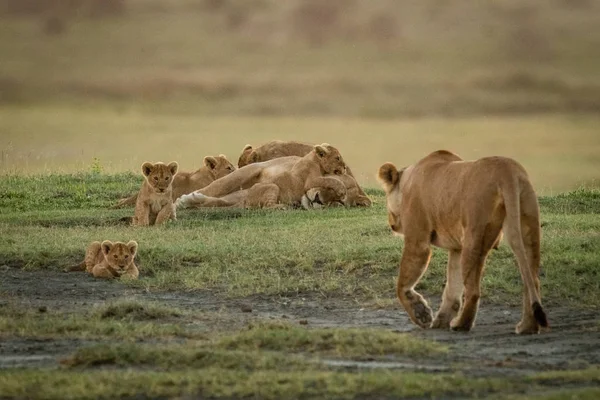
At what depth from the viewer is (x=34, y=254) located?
40.8ft

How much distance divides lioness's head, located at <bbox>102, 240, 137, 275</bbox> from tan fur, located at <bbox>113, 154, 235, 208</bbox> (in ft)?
20.7

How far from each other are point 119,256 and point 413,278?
3715mm

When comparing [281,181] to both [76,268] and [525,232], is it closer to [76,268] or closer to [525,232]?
[76,268]

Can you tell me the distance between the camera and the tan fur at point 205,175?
1794 centimetres

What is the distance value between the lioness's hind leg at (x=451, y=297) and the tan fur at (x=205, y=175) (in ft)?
31.2

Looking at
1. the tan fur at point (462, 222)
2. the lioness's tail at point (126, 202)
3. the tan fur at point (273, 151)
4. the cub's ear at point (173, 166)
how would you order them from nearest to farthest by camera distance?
the tan fur at point (462, 222) → the cub's ear at point (173, 166) → the lioness's tail at point (126, 202) → the tan fur at point (273, 151)

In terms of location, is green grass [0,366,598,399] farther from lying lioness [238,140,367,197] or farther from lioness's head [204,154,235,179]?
lying lioness [238,140,367,197]

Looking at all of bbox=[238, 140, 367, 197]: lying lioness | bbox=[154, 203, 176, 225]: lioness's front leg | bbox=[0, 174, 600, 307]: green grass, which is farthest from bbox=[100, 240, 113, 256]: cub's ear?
bbox=[238, 140, 367, 197]: lying lioness

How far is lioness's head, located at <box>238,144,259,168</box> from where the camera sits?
1902 cm

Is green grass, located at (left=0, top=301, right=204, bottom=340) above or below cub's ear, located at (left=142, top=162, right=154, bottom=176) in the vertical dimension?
below

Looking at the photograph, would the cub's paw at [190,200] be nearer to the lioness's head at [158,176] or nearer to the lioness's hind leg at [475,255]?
the lioness's head at [158,176]

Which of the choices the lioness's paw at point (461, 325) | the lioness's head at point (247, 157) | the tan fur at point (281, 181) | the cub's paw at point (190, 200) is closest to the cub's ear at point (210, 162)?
the tan fur at point (281, 181)

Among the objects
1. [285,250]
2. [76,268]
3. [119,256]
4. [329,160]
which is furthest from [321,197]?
[119,256]

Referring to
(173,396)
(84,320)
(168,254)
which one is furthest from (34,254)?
(173,396)
